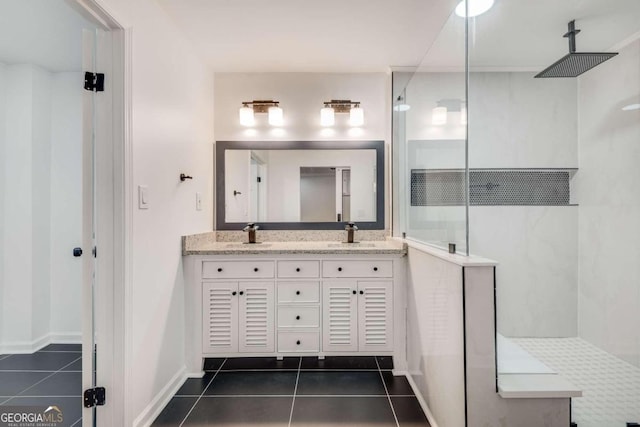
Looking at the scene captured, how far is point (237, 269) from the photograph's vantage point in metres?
2.28

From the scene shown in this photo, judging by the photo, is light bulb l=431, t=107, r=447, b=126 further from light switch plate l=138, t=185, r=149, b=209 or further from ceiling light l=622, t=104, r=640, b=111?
light switch plate l=138, t=185, r=149, b=209

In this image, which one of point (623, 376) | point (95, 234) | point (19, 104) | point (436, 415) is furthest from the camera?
point (19, 104)

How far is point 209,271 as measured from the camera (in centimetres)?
227

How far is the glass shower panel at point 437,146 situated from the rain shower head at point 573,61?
0.89m

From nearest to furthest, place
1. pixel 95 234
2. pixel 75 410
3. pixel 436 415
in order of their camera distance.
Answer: pixel 95 234
pixel 436 415
pixel 75 410

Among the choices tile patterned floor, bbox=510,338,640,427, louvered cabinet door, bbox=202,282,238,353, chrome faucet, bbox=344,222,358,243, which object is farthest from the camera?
chrome faucet, bbox=344,222,358,243

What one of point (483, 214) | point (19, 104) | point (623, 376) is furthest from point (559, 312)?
point (19, 104)

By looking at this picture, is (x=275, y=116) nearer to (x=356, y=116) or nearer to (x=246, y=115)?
(x=246, y=115)

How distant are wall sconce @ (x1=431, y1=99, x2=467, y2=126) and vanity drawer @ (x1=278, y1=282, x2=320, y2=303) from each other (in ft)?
4.35

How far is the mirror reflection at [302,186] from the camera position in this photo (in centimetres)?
277

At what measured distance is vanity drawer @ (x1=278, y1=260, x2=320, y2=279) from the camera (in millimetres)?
2293

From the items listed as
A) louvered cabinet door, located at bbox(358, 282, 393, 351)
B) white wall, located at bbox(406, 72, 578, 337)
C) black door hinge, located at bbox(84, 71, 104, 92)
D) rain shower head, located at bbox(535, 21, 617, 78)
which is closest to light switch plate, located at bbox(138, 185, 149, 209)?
black door hinge, located at bbox(84, 71, 104, 92)

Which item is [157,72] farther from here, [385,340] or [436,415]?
[436,415]

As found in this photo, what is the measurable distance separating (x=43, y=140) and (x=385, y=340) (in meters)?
3.08
